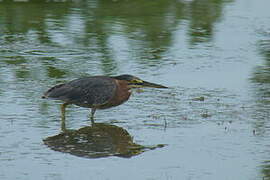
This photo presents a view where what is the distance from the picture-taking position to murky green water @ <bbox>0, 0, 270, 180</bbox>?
328 inches

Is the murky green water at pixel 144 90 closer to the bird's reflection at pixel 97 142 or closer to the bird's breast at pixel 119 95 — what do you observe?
the bird's reflection at pixel 97 142

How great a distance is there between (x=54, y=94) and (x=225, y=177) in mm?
3154

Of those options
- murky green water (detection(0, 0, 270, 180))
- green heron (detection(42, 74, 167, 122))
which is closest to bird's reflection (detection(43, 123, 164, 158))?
murky green water (detection(0, 0, 270, 180))

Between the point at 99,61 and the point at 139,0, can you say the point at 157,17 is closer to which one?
the point at 139,0

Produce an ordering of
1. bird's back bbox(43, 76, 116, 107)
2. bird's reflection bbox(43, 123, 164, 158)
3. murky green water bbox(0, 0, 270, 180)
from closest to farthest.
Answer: murky green water bbox(0, 0, 270, 180), bird's reflection bbox(43, 123, 164, 158), bird's back bbox(43, 76, 116, 107)

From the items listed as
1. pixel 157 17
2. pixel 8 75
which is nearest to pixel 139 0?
pixel 157 17

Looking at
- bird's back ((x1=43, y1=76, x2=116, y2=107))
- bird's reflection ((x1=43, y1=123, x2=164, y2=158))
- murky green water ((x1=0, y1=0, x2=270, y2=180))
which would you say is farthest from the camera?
bird's back ((x1=43, y1=76, x2=116, y2=107))

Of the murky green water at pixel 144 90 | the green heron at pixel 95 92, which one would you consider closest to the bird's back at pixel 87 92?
the green heron at pixel 95 92

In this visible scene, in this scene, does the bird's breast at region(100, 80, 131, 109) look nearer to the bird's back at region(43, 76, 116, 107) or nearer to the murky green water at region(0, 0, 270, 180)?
the bird's back at region(43, 76, 116, 107)

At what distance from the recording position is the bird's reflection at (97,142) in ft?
28.6

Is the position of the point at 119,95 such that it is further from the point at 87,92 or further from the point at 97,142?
the point at 97,142

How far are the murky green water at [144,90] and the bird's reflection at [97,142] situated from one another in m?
0.01

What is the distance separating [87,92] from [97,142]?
1218 mm

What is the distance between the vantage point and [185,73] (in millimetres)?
12969
